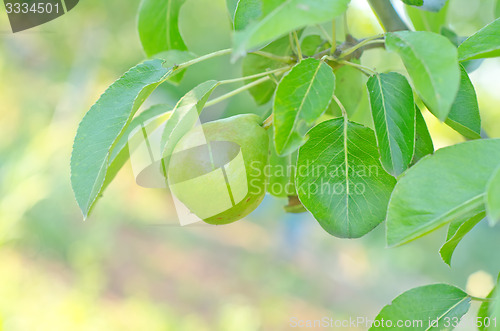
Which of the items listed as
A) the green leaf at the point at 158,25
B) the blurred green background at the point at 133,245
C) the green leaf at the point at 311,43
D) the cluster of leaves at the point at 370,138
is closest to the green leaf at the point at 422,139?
the cluster of leaves at the point at 370,138

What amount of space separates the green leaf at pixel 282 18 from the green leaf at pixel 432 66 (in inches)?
2.6

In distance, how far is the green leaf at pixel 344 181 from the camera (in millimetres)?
384

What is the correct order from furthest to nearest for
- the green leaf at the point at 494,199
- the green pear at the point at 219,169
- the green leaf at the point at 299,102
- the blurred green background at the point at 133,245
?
A: the blurred green background at the point at 133,245 < the green pear at the point at 219,169 < the green leaf at the point at 299,102 < the green leaf at the point at 494,199

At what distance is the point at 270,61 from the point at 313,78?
0.69 ft

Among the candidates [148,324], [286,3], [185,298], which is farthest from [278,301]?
[286,3]

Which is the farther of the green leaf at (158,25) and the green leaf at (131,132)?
the green leaf at (158,25)

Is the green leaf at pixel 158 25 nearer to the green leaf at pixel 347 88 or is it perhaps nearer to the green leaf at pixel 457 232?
the green leaf at pixel 347 88

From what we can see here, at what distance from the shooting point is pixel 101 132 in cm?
40

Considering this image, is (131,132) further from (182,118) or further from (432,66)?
(432,66)

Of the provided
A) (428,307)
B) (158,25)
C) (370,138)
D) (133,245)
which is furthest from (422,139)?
(133,245)

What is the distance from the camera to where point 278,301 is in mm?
3641

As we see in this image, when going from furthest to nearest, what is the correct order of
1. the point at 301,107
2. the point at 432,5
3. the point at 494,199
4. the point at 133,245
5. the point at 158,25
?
the point at 133,245 < the point at 158,25 < the point at 432,5 < the point at 301,107 < the point at 494,199

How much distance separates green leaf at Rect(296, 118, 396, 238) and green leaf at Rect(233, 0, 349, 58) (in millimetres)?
125

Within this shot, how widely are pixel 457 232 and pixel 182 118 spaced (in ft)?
0.79
